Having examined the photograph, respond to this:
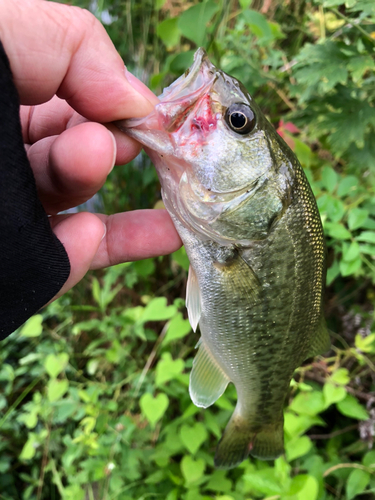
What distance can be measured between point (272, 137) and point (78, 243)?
0.62m

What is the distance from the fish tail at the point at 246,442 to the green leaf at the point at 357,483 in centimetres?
44

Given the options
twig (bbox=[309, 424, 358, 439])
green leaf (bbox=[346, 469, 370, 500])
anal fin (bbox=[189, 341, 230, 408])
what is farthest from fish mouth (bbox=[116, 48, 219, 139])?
twig (bbox=[309, 424, 358, 439])

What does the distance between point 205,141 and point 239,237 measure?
0.29 metres

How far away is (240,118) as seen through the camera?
35.3 inches

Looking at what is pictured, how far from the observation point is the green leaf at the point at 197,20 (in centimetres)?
119

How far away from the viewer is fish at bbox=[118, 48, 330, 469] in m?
0.88

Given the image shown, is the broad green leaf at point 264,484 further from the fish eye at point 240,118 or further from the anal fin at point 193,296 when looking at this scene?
the fish eye at point 240,118

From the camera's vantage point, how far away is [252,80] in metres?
1.76

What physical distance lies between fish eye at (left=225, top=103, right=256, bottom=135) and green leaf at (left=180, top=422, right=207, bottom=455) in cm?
119

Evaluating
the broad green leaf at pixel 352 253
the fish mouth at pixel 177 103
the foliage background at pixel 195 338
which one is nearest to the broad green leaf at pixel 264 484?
the foliage background at pixel 195 338

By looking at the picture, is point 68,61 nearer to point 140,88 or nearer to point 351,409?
point 140,88

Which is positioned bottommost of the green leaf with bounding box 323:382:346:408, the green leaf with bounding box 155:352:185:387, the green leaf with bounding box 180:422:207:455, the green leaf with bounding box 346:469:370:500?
the green leaf with bounding box 346:469:370:500

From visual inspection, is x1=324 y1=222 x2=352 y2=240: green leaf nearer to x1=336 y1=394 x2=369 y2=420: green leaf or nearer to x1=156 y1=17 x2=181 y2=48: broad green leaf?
x1=336 y1=394 x2=369 y2=420: green leaf

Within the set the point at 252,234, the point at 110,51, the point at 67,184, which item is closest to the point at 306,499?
the point at 252,234
